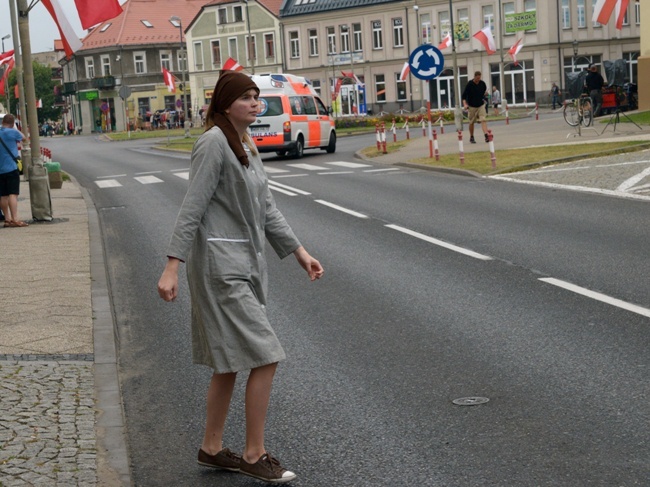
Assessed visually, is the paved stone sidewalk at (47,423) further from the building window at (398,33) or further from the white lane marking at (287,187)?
the building window at (398,33)

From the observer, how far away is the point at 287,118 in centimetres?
3597

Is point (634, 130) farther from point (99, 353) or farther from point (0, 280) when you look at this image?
point (99, 353)

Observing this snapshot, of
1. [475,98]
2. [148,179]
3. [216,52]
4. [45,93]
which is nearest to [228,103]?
[148,179]

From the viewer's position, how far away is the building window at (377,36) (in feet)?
293

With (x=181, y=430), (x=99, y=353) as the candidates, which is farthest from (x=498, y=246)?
(x=181, y=430)

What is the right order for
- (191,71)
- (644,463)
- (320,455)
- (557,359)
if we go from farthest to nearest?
(191,71), (557,359), (320,455), (644,463)

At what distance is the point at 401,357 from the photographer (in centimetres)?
787

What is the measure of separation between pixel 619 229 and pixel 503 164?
1157 centimetres

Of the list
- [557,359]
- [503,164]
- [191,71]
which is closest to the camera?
[557,359]

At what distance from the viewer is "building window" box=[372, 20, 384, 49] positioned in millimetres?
89250

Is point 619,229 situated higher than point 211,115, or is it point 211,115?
point 211,115

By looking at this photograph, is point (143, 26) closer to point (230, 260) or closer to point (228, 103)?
point (228, 103)

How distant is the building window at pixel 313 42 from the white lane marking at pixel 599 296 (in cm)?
8449

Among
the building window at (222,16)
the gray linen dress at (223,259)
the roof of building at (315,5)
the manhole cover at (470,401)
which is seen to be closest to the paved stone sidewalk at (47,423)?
the gray linen dress at (223,259)
